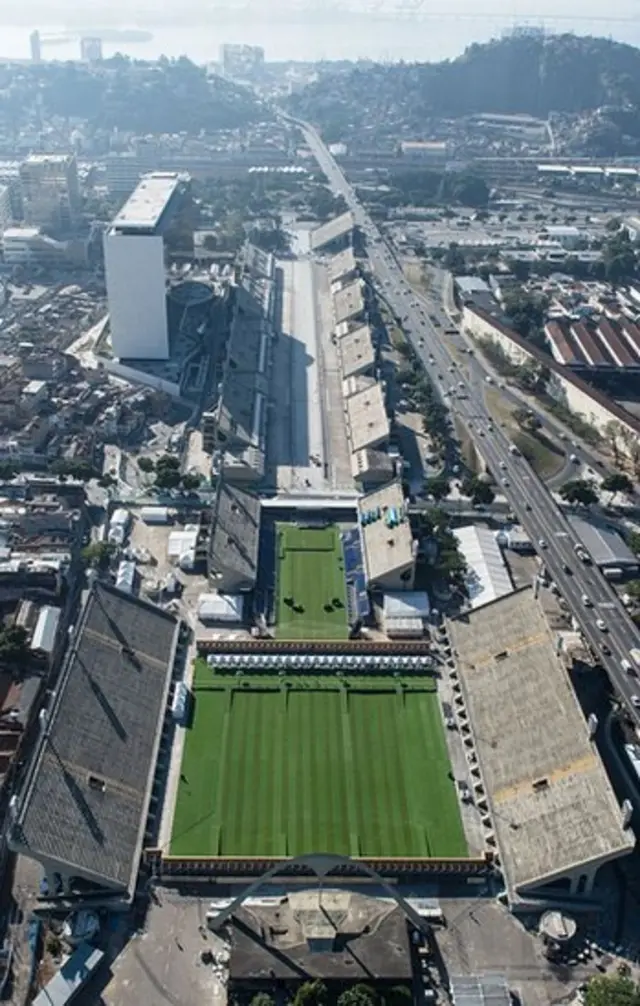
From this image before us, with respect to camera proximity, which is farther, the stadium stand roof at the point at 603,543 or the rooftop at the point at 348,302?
the rooftop at the point at 348,302

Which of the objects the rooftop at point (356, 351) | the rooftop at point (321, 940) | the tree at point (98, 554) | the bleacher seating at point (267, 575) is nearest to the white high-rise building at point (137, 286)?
the rooftop at point (356, 351)

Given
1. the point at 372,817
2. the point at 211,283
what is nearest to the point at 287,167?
the point at 211,283

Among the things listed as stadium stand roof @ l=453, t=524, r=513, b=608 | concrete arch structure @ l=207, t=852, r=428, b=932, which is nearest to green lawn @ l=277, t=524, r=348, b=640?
stadium stand roof @ l=453, t=524, r=513, b=608

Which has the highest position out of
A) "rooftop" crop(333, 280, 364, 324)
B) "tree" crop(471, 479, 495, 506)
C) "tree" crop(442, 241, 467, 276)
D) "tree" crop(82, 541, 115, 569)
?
"tree" crop(442, 241, 467, 276)

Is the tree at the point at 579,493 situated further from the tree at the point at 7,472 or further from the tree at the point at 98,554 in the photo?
the tree at the point at 7,472

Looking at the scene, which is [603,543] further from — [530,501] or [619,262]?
[619,262]

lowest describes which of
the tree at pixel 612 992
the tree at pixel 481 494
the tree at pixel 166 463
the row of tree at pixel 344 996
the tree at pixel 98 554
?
the row of tree at pixel 344 996

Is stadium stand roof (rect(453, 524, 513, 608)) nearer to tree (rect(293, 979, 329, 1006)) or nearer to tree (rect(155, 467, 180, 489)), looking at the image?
tree (rect(155, 467, 180, 489))

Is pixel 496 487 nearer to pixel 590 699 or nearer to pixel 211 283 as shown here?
pixel 590 699
